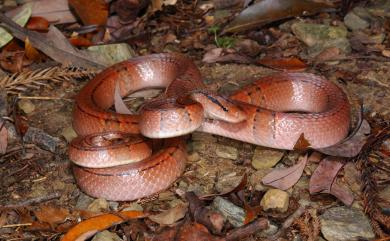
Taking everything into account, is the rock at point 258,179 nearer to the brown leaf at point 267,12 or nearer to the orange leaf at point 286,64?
the orange leaf at point 286,64

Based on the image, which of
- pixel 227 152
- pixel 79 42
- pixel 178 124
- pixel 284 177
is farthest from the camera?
pixel 79 42

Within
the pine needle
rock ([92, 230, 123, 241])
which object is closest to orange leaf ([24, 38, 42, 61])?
the pine needle

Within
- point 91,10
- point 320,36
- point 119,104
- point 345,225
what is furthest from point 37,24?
point 345,225

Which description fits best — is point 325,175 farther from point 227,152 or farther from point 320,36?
point 320,36

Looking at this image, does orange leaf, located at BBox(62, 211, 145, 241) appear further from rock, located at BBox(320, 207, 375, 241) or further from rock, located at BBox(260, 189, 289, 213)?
rock, located at BBox(320, 207, 375, 241)

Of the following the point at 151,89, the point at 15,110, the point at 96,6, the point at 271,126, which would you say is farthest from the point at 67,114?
the point at 271,126

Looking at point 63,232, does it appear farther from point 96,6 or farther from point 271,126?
point 96,6

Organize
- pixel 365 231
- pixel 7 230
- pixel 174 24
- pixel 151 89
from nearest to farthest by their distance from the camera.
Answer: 1. pixel 365 231
2. pixel 7 230
3. pixel 151 89
4. pixel 174 24
